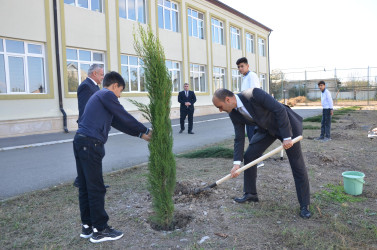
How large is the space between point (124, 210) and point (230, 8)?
85.3 feet

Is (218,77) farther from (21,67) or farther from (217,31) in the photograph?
(21,67)

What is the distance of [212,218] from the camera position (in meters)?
3.91

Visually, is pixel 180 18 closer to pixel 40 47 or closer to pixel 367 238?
pixel 40 47

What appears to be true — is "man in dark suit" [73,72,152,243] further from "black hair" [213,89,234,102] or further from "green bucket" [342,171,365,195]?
"green bucket" [342,171,365,195]

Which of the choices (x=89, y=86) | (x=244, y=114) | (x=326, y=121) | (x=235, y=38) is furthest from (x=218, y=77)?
(x=244, y=114)

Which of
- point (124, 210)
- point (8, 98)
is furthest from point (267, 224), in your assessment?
point (8, 98)

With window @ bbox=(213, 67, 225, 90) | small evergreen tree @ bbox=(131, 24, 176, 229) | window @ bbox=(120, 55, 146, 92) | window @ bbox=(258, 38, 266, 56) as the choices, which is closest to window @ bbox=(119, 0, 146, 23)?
window @ bbox=(120, 55, 146, 92)

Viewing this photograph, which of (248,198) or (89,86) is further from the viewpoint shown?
(89,86)

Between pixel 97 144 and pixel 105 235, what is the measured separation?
97 cm

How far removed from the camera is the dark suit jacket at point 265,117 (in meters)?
3.74

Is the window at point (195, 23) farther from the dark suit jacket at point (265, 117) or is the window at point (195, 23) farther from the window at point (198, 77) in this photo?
the dark suit jacket at point (265, 117)

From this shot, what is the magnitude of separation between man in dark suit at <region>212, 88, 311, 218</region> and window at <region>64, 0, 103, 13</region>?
12972 millimetres

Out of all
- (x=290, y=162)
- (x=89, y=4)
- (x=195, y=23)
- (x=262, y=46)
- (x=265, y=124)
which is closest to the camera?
(x=265, y=124)

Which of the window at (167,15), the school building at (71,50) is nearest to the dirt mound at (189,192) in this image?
the school building at (71,50)
